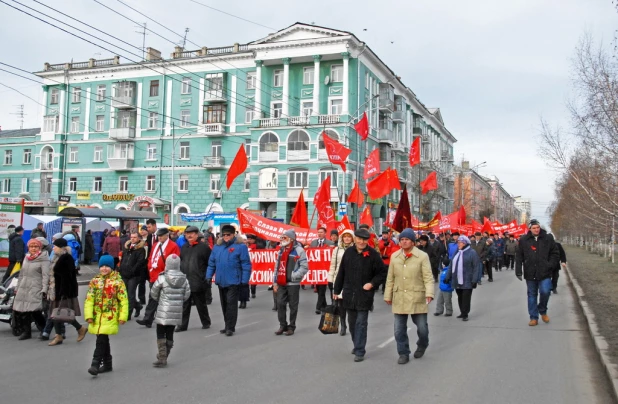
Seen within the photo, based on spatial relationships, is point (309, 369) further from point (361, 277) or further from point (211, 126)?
point (211, 126)

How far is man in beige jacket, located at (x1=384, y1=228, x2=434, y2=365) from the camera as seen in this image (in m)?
7.85

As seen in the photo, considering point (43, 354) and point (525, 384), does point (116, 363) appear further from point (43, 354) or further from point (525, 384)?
point (525, 384)

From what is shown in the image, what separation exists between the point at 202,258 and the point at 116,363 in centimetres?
319

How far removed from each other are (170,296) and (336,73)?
4307 centimetres

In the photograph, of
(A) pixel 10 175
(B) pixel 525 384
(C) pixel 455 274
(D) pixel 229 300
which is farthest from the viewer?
(A) pixel 10 175

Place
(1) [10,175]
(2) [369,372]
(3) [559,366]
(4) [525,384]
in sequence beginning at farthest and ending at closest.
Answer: (1) [10,175] → (3) [559,366] → (2) [369,372] → (4) [525,384]

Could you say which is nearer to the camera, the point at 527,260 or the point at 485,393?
the point at 485,393

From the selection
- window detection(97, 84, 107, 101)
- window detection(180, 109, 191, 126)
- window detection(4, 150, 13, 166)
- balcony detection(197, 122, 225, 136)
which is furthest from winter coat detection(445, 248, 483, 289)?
window detection(4, 150, 13, 166)

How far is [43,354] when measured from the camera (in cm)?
820

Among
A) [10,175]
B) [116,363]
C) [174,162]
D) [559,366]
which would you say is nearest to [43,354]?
[116,363]

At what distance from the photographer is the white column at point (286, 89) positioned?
161 feet

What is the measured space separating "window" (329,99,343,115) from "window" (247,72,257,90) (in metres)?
7.18

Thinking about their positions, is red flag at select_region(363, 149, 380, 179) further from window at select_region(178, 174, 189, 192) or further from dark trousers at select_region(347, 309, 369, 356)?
window at select_region(178, 174, 189, 192)

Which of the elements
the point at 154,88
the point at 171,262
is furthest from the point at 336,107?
the point at 171,262
